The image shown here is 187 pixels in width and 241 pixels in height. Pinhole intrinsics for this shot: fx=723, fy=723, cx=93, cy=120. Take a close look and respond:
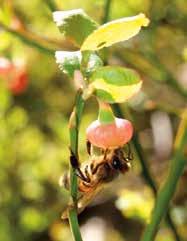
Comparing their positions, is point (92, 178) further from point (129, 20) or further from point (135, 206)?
point (135, 206)

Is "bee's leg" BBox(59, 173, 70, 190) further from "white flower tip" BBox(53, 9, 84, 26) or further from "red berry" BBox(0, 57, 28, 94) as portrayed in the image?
"red berry" BBox(0, 57, 28, 94)

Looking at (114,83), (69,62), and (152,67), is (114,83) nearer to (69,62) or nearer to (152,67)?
(69,62)

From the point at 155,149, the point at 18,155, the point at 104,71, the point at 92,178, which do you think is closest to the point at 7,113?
the point at 18,155

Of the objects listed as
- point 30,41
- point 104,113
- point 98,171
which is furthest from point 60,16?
point 30,41

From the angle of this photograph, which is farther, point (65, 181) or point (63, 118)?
point (63, 118)

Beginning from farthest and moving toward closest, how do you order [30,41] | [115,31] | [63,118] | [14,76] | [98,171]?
1. [63,118]
2. [14,76]
3. [30,41]
4. [98,171]
5. [115,31]

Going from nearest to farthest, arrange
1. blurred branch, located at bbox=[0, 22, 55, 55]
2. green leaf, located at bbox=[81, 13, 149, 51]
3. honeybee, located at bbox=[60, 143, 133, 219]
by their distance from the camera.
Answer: green leaf, located at bbox=[81, 13, 149, 51], honeybee, located at bbox=[60, 143, 133, 219], blurred branch, located at bbox=[0, 22, 55, 55]

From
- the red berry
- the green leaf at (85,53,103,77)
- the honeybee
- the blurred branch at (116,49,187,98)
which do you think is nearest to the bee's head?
the honeybee
